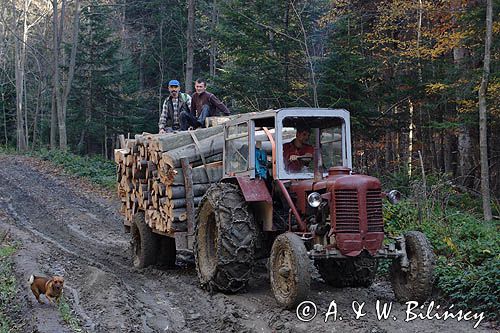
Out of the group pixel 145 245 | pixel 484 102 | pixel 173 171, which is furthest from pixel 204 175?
pixel 484 102

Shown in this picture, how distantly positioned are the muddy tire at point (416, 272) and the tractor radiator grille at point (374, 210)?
0.46 meters

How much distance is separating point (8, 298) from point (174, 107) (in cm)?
619

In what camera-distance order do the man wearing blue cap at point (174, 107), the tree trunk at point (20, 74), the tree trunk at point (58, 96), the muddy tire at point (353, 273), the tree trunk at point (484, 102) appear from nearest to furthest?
1. the muddy tire at point (353, 273)
2. the man wearing blue cap at point (174, 107)
3. the tree trunk at point (484, 102)
4. the tree trunk at point (58, 96)
5. the tree trunk at point (20, 74)

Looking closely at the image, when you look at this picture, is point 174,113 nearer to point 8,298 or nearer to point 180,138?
point 180,138

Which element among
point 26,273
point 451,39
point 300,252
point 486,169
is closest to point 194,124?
point 26,273

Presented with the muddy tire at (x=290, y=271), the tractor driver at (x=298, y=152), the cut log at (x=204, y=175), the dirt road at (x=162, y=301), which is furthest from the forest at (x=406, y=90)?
the cut log at (x=204, y=175)

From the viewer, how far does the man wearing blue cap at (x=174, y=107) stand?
1316 centimetres

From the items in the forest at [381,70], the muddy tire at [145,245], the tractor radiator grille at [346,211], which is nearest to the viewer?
the tractor radiator grille at [346,211]

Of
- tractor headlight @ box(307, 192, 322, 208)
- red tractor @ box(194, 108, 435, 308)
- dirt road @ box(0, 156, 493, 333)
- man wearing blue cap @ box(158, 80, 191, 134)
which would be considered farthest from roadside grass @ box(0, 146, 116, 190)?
tractor headlight @ box(307, 192, 322, 208)

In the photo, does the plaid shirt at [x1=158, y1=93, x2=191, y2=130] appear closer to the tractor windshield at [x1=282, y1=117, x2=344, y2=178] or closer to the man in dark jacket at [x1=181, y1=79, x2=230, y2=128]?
the man in dark jacket at [x1=181, y1=79, x2=230, y2=128]

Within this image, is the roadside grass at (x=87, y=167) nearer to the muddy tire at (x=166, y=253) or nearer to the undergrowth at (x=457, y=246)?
the muddy tire at (x=166, y=253)

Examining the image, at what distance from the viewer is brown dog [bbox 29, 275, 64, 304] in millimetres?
7359

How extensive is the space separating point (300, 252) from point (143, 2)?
32.6 m

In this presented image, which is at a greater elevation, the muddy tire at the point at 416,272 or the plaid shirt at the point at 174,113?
the plaid shirt at the point at 174,113
